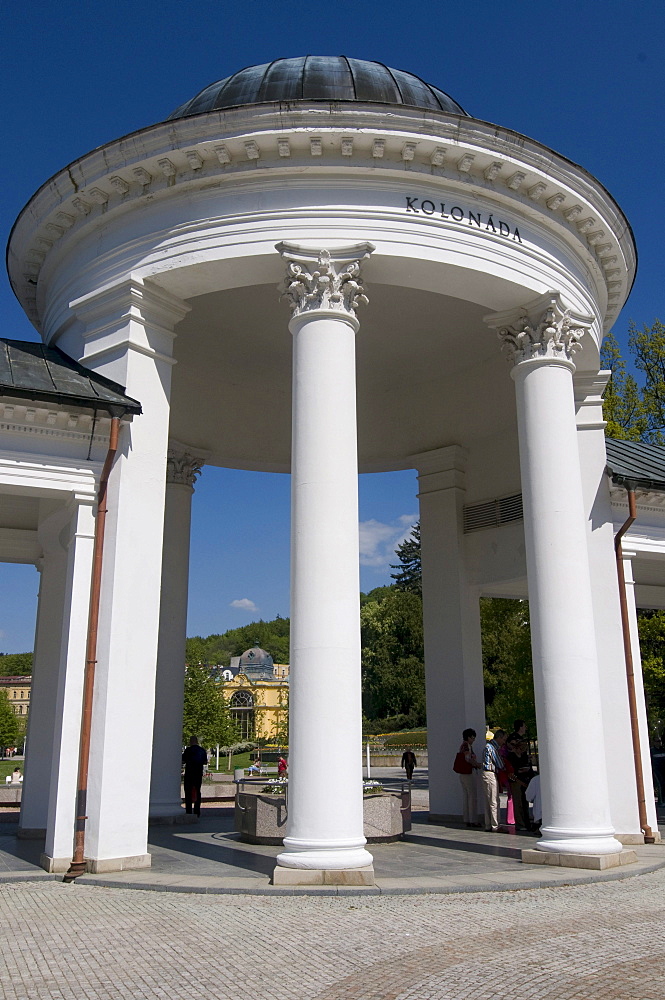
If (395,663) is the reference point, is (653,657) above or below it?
below

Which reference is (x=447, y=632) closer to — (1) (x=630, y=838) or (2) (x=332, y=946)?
(1) (x=630, y=838)

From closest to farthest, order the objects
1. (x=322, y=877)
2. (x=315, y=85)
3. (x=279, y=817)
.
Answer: (x=322, y=877) → (x=279, y=817) → (x=315, y=85)

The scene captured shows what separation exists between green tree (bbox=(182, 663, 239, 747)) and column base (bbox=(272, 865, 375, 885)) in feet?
179

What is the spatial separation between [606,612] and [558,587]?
12.1 ft

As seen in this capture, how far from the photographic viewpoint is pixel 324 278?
1555 centimetres

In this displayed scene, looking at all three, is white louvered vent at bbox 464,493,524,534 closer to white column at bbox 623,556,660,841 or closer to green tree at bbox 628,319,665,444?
white column at bbox 623,556,660,841

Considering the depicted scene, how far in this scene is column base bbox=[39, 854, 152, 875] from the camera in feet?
45.5

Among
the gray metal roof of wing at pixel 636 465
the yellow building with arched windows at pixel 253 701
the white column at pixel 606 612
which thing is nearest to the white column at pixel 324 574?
the white column at pixel 606 612

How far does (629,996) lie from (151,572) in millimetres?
10744

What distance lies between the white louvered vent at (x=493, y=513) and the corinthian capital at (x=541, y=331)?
22.7 feet

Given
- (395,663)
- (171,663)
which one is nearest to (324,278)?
(171,663)

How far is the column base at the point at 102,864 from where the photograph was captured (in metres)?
13.9

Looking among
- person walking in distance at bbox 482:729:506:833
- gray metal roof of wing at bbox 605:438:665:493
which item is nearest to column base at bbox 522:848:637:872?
person walking in distance at bbox 482:729:506:833

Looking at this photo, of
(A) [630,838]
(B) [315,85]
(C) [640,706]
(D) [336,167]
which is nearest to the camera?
(D) [336,167]
